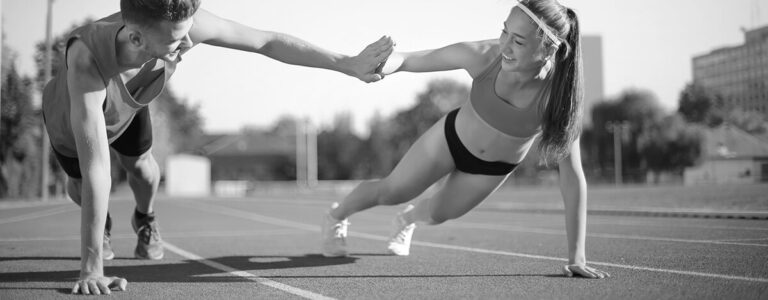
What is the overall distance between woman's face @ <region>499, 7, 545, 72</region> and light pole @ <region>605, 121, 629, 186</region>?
51660 mm

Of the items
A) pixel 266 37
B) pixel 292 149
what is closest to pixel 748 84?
pixel 266 37

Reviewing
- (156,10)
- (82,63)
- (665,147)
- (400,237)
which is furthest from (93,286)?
(665,147)

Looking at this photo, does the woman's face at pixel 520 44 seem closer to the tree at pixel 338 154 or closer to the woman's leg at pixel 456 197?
the woman's leg at pixel 456 197

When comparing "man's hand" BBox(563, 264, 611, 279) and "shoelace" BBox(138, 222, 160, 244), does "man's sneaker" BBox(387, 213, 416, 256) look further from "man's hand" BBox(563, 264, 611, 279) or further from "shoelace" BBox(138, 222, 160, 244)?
"shoelace" BBox(138, 222, 160, 244)

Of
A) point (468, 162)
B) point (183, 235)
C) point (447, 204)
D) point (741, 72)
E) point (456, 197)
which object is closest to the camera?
point (468, 162)

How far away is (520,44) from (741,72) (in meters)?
7.34

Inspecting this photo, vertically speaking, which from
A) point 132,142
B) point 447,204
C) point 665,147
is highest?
point 665,147

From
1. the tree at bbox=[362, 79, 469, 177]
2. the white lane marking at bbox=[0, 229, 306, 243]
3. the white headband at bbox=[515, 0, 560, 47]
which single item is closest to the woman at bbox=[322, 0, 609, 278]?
the white headband at bbox=[515, 0, 560, 47]

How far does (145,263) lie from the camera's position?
5.42 meters

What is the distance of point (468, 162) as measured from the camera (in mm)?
4637

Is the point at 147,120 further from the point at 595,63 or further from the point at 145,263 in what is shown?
the point at 595,63

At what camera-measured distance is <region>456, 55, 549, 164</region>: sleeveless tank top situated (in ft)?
13.9

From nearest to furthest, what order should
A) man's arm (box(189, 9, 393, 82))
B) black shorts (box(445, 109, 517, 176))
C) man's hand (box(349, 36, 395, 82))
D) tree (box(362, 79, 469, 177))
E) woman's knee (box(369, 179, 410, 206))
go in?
man's arm (box(189, 9, 393, 82)) < man's hand (box(349, 36, 395, 82)) < black shorts (box(445, 109, 517, 176)) < woman's knee (box(369, 179, 410, 206)) < tree (box(362, 79, 469, 177))

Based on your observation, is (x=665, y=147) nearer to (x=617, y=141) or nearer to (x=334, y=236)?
(x=617, y=141)
